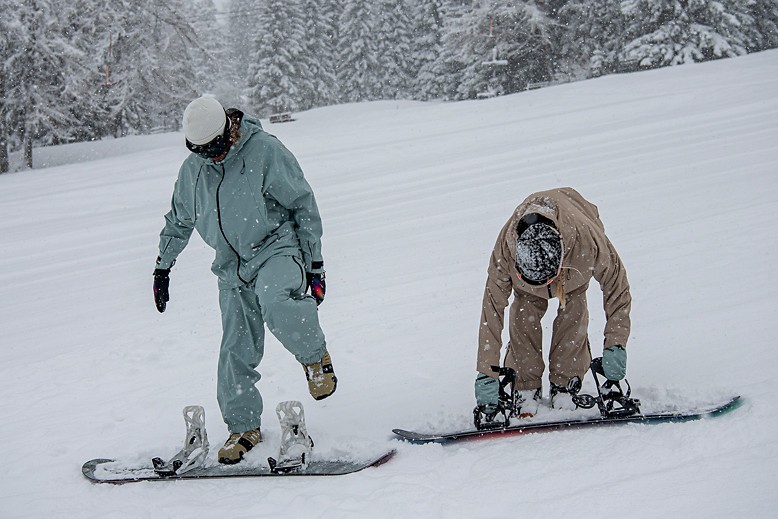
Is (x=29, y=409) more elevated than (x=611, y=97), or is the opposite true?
(x=611, y=97)

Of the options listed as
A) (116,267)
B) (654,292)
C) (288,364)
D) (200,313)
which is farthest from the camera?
(116,267)

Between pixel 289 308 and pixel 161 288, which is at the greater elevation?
pixel 161 288

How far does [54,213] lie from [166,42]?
1815cm

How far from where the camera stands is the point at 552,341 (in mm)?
3965

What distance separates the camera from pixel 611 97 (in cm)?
1778

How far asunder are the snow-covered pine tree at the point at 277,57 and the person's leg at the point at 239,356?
120 ft

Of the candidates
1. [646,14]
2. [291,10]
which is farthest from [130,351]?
[291,10]

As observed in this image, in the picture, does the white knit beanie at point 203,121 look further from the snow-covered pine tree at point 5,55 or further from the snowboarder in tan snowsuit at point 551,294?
the snow-covered pine tree at point 5,55

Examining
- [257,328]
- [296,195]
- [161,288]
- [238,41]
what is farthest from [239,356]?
[238,41]

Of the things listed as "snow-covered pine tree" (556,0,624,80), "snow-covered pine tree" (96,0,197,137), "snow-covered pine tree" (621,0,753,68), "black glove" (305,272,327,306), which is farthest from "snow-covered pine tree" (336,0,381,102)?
"black glove" (305,272,327,306)

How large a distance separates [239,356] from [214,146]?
4.35 ft

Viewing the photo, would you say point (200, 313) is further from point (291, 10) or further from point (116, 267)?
point (291, 10)

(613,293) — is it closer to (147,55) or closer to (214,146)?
(214,146)

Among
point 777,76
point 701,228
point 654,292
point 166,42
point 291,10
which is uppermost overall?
point 291,10
